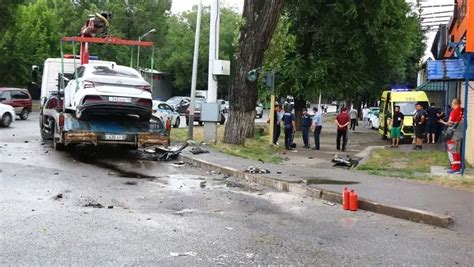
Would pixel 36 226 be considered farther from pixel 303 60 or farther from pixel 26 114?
pixel 26 114

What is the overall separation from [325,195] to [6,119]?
819 inches

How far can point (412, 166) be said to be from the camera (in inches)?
626

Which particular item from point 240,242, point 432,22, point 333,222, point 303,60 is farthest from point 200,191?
point 432,22

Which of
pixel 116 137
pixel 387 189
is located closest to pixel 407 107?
pixel 116 137

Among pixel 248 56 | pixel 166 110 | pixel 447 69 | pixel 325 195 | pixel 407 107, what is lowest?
→ pixel 325 195

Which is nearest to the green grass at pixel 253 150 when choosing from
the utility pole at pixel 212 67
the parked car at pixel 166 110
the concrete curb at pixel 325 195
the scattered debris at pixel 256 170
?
the utility pole at pixel 212 67

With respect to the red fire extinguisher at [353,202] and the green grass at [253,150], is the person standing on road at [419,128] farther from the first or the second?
the red fire extinguisher at [353,202]

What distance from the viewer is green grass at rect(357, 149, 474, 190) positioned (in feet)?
40.1

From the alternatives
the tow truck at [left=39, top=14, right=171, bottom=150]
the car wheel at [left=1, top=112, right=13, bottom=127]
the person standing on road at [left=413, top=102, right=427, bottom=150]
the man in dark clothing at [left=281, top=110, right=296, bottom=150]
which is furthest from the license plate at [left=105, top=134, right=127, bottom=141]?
the car wheel at [left=1, top=112, right=13, bottom=127]

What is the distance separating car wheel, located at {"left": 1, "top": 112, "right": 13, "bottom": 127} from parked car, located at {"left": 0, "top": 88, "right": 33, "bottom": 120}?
6892 millimetres

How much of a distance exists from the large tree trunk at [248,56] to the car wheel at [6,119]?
42.1 feet

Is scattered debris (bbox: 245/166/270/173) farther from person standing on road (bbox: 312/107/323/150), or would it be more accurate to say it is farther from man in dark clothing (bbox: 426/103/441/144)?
man in dark clothing (bbox: 426/103/441/144)

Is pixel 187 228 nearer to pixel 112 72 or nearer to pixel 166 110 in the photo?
pixel 112 72

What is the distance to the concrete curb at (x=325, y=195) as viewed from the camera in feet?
28.7
